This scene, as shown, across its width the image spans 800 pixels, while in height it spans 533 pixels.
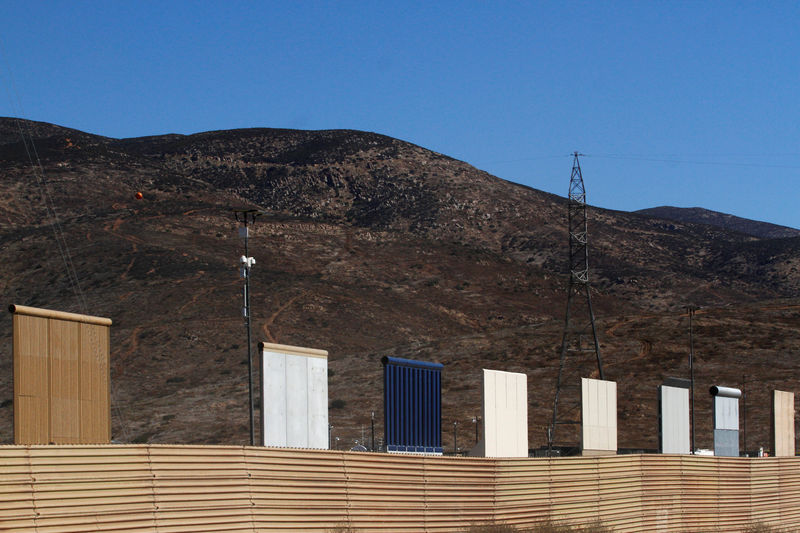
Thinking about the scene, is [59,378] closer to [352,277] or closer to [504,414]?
[504,414]

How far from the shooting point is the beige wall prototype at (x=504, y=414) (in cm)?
2178

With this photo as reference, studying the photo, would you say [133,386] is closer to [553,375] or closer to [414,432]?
[553,375]

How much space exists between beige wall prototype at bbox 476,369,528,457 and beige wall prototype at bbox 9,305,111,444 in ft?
29.8

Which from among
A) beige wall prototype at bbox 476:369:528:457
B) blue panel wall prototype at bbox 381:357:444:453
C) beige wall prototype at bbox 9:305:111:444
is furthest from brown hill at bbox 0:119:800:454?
beige wall prototype at bbox 9:305:111:444

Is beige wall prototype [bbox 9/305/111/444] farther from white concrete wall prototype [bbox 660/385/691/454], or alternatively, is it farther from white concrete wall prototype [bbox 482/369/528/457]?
white concrete wall prototype [bbox 660/385/691/454]

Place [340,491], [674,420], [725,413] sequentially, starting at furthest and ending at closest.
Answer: [725,413]
[674,420]
[340,491]

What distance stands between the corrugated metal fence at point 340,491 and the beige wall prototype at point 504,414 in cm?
183

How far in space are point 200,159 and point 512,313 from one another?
255ft

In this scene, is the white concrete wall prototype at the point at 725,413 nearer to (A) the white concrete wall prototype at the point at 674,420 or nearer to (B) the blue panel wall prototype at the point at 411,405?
(A) the white concrete wall prototype at the point at 674,420

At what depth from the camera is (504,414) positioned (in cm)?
2250

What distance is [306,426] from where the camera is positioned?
1861 centimetres

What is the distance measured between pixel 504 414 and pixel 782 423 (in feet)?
47.2

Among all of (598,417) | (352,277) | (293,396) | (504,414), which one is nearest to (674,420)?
(598,417)

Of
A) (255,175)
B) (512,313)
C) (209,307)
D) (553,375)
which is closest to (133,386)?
(209,307)
